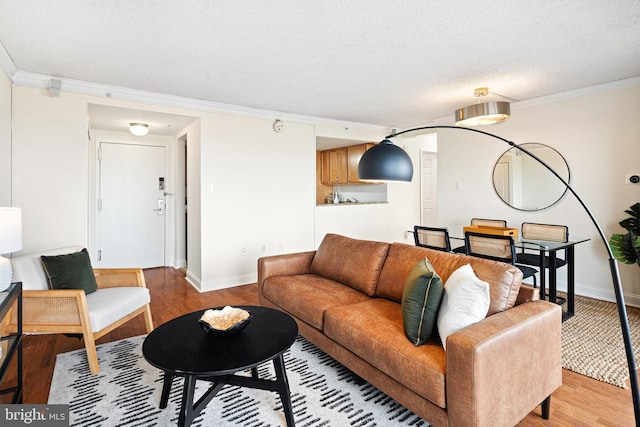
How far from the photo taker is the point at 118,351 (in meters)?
2.52

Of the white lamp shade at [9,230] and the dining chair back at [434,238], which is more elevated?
the white lamp shade at [9,230]

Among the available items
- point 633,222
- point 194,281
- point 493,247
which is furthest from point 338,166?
point 633,222

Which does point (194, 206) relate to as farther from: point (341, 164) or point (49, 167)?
point (341, 164)

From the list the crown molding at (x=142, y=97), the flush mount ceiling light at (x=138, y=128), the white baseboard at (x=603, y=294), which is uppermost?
the crown molding at (x=142, y=97)

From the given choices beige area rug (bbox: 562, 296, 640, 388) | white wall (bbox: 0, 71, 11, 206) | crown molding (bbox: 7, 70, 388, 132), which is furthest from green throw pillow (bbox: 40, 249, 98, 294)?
beige area rug (bbox: 562, 296, 640, 388)

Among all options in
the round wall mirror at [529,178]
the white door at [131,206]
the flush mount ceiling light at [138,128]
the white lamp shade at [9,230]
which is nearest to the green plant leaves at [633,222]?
the round wall mirror at [529,178]

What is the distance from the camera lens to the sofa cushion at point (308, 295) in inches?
91.0

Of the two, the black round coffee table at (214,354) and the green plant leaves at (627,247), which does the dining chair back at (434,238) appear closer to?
the green plant leaves at (627,247)

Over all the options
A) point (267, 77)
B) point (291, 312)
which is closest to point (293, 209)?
point (267, 77)

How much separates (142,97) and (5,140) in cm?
125

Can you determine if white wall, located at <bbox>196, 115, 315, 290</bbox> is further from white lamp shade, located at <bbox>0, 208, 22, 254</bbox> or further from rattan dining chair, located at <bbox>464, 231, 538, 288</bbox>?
rattan dining chair, located at <bbox>464, 231, 538, 288</bbox>

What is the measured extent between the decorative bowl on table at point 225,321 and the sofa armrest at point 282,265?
113 cm

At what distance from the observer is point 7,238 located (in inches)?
76.2

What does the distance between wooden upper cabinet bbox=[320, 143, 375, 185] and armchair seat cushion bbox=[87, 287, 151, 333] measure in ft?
13.3
